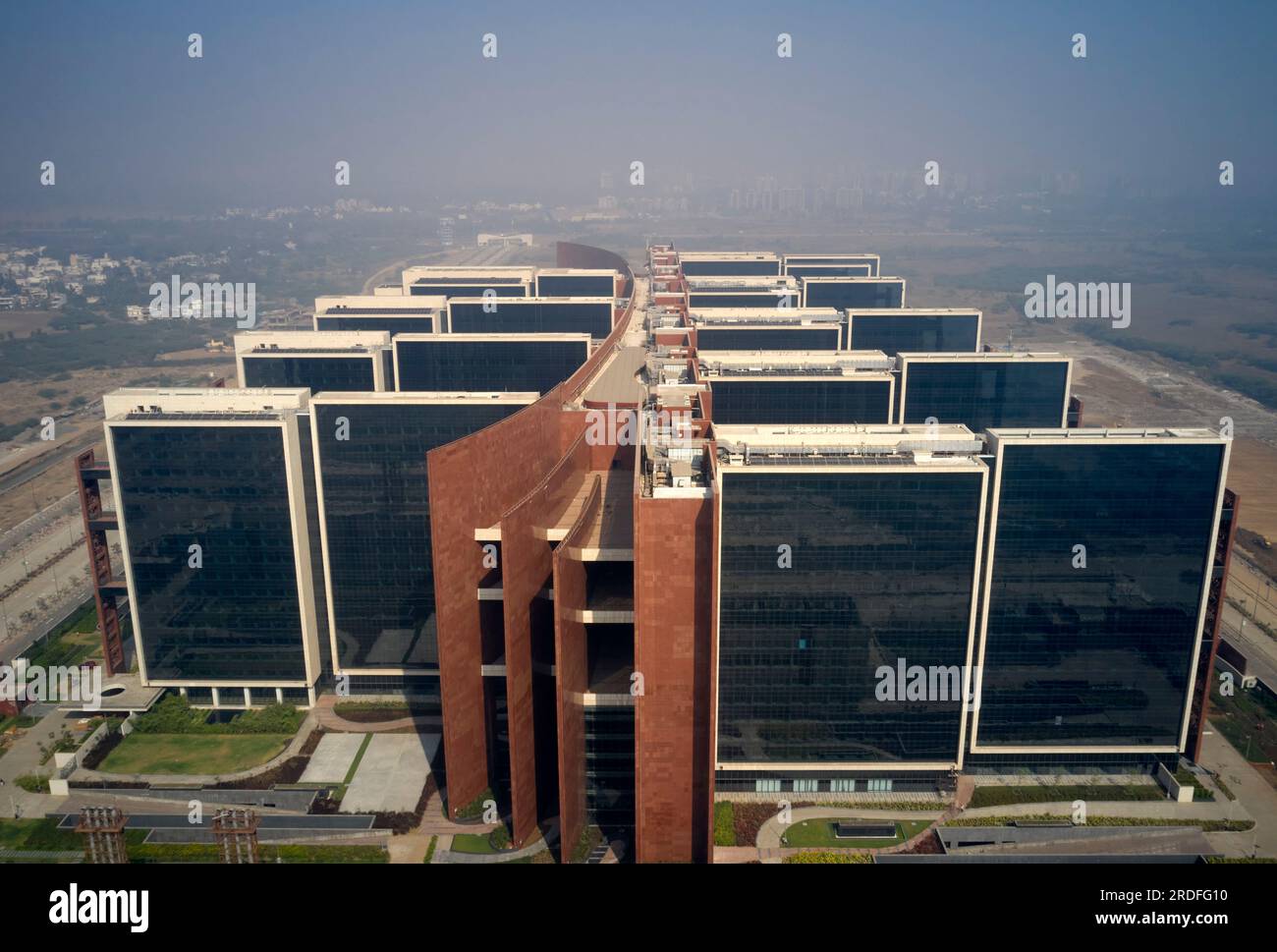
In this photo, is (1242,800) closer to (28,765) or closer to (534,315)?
(28,765)

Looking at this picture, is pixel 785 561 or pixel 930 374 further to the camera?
pixel 930 374

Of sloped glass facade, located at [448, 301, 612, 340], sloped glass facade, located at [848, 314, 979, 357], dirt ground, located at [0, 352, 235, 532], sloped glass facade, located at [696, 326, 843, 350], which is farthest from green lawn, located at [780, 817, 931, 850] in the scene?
dirt ground, located at [0, 352, 235, 532]

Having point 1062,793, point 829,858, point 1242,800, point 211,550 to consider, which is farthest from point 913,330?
point 211,550

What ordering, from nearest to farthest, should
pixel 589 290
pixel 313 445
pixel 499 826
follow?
pixel 499 826, pixel 313 445, pixel 589 290

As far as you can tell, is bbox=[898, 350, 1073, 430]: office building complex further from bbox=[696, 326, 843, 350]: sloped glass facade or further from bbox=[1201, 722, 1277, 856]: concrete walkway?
bbox=[1201, 722, 1277, 856]: concrete walkway

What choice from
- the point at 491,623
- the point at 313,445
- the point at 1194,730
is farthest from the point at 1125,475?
the point at 313,445

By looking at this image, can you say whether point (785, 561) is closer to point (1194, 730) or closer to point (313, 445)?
point (1194, 730)

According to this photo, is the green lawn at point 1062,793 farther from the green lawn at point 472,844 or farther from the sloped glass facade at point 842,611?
the green lawn at point 472,844
